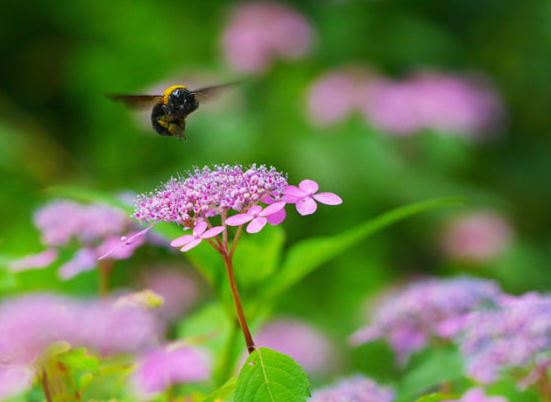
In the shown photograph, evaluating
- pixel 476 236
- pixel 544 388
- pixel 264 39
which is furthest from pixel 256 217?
pixel 476 236

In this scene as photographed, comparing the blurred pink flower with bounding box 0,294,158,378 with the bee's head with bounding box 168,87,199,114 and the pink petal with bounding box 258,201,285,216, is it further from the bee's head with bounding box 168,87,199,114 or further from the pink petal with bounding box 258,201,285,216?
the bee's head with bounding box 168,87,199,114

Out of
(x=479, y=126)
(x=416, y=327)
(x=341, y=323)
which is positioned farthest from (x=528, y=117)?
(x=416, y=327)

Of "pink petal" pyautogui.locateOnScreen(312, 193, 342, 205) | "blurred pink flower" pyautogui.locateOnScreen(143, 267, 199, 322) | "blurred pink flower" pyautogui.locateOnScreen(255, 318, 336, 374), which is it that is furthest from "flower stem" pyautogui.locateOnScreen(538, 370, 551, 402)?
"blurred pink flower" pyautogui.locateOnScreen(143, 267, 199, 322)

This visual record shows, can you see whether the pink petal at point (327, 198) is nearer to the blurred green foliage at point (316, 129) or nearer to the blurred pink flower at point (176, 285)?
the blurred green foliage at point (316, 129)

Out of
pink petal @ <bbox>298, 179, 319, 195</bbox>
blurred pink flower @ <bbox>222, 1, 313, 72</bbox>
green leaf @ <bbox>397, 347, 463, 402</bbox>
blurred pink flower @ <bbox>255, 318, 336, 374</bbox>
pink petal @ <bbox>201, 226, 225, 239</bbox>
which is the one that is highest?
blurred pink flower @ <bbox>222, 1, 313, 72</bbox>

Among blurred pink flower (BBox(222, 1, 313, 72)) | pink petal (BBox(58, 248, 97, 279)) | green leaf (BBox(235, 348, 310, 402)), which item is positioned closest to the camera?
green leaf (BBox(235, 348, 310, 402))

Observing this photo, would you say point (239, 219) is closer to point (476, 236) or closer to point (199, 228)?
point (199, 228)
